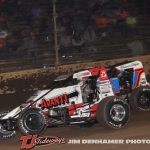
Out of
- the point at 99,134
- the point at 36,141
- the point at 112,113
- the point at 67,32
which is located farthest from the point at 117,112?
the point at 67,32

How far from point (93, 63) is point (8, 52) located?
231cm

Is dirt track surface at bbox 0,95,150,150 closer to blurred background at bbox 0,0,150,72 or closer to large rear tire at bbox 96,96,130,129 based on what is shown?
large rear tire at bbox 96,96,130,129

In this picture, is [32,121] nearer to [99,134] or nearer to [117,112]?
[99,134]

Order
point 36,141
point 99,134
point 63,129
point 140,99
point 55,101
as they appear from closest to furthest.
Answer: point 36,141 < point 99,134 < point 55,101 < point 63,129 < point 140,99

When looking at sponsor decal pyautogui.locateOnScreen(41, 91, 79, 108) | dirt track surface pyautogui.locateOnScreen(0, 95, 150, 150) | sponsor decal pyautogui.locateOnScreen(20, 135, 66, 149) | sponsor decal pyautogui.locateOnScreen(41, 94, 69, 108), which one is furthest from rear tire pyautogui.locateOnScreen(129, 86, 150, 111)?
sponsor decal pyautogui.locateOnScreen(20, 135, 66, 149)

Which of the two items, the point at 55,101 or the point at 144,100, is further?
the point at 144,100

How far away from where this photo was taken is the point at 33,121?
7.49m

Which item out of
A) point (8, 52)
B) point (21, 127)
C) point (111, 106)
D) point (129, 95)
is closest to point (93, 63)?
point (8, 52)

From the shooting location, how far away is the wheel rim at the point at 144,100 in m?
8.92

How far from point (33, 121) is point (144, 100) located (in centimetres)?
263

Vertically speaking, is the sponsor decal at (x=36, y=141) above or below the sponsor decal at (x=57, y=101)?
below

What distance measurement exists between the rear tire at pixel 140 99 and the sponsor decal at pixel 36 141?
2.14 m

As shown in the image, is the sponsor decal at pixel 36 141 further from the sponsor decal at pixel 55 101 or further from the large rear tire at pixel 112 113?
the large rear tire at pixel 112 113

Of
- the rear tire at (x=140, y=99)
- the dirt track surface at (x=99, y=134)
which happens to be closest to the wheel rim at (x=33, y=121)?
the dirt track surface at (x=99, y=134)
